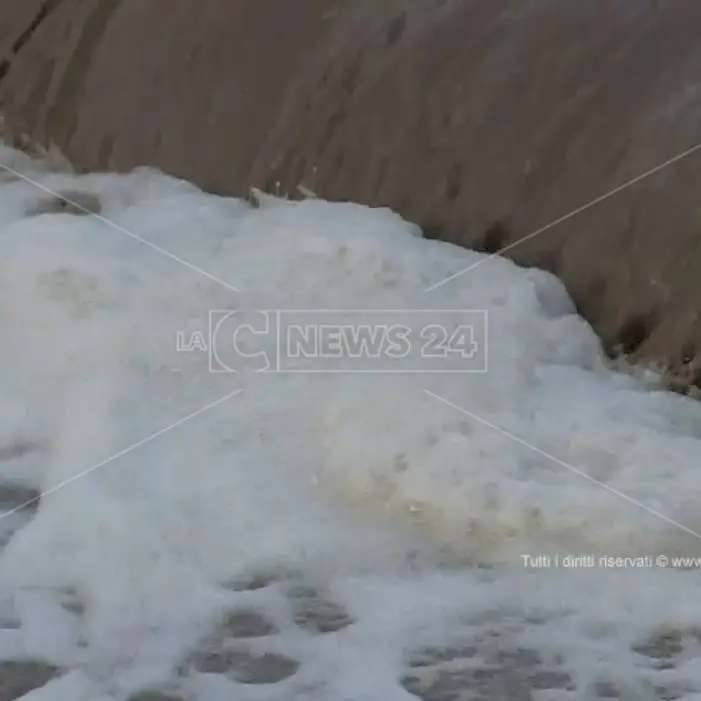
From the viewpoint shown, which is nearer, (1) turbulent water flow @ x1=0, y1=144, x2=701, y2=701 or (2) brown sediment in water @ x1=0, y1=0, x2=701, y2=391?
(1) turbulent water flow @ x1=0, y1=144, x2=701, y2=701

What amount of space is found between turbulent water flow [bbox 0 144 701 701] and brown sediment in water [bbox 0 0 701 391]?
5cm

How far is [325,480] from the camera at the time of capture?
1016mm

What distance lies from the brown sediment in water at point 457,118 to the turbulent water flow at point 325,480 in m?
0.05

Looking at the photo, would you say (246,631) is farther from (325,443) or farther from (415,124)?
(415,124)

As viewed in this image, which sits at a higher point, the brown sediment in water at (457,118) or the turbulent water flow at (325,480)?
the brown sediment in water at (457,118)

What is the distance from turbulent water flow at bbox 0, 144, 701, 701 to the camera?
83 cm

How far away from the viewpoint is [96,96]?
5.44 ft

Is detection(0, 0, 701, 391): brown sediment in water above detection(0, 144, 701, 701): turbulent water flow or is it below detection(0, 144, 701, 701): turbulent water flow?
above

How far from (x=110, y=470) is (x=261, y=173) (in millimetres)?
537

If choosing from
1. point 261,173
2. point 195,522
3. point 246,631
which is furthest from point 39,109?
point 246,631

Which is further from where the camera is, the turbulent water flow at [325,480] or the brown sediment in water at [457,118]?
the brown sediment in water at [457,118]

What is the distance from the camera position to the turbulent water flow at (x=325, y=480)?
826 millimetres

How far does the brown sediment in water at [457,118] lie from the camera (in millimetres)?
1142

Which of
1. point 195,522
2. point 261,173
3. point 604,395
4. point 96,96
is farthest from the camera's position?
point 96,96
